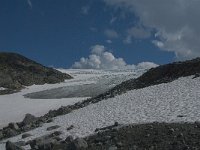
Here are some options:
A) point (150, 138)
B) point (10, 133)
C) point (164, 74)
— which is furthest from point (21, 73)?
point (150, 138)

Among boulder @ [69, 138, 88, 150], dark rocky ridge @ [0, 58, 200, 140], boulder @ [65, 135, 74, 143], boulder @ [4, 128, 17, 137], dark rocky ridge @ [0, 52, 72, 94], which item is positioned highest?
dark rocky ridge @ [0, 52, 72, 94]

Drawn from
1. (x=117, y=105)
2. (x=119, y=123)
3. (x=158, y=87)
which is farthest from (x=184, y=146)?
(x=158, y=87)

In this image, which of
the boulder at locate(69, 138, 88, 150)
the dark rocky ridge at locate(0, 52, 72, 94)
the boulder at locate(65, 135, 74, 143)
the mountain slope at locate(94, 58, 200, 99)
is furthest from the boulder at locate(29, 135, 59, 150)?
the dark rocky ridge at locate(0, 52, 72, 94)

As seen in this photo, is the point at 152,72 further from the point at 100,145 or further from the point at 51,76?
the point at 51,76

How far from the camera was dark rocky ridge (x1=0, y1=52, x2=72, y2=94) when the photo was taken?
295ft

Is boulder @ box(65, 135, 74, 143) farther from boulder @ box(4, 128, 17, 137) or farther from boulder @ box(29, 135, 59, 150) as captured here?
boulder @ box(4, 128, 17, 137)

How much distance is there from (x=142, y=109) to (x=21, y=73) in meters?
71.9

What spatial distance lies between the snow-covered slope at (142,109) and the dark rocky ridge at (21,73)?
44226mm

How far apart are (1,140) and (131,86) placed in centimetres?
1552

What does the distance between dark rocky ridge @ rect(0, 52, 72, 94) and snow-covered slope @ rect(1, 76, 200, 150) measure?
44.2m

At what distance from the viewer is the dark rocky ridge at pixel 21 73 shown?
295ft

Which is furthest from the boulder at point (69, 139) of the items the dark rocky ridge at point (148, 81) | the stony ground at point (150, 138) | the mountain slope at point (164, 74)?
the mountain slope at point (164, 74)

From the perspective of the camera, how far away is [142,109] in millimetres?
31406

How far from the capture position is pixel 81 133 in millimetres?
27781
